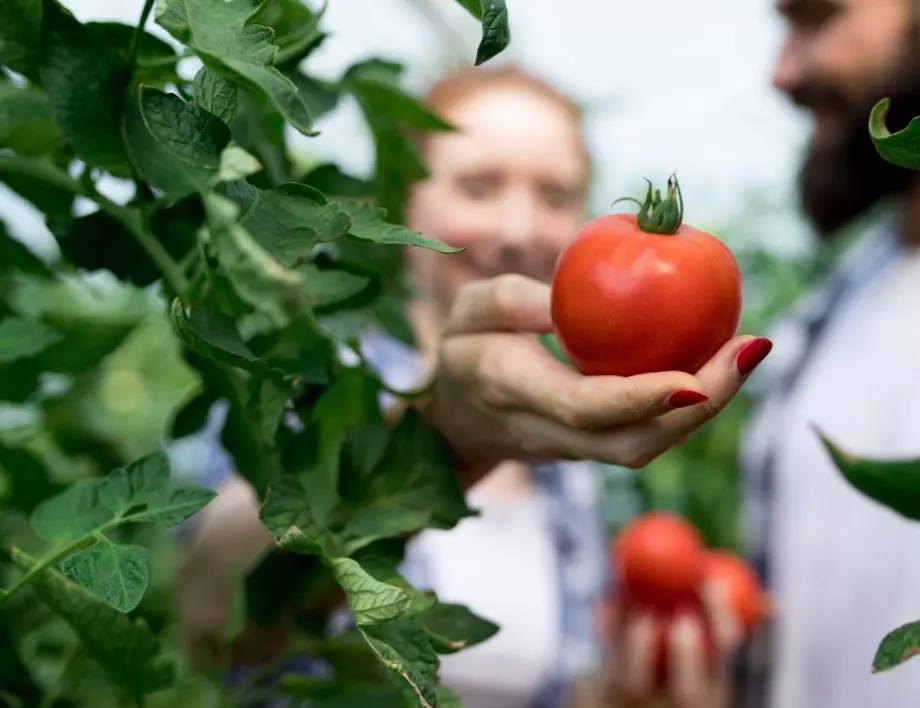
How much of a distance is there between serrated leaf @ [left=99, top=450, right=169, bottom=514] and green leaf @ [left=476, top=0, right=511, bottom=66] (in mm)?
192

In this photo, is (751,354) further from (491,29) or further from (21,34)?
(21,34)

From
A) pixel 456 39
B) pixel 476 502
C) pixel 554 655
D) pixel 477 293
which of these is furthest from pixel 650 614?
pixel 456 39

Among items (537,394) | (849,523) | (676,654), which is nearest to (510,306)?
(537,394)

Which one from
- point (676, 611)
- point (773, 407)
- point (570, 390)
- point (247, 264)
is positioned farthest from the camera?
point (773, 407)

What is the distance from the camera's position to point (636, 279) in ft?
1.14

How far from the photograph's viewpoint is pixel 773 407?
4.38 feet

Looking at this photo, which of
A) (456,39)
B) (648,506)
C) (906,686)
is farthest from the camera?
(456,39)

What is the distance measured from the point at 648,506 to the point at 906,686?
5.58 feet

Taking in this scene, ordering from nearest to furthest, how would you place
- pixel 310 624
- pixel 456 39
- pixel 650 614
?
pixel 310 624
pixel 650 614
pixel 456 39

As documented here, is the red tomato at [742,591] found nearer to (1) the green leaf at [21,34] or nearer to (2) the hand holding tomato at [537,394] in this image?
(2) the hand holding tomato at [537,394]

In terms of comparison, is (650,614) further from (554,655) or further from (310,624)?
(310,624)

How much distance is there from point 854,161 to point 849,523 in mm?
534

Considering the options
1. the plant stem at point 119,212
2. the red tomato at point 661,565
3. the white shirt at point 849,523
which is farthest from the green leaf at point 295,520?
the red tomato at point 661,565

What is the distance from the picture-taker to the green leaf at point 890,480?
1.21ft
